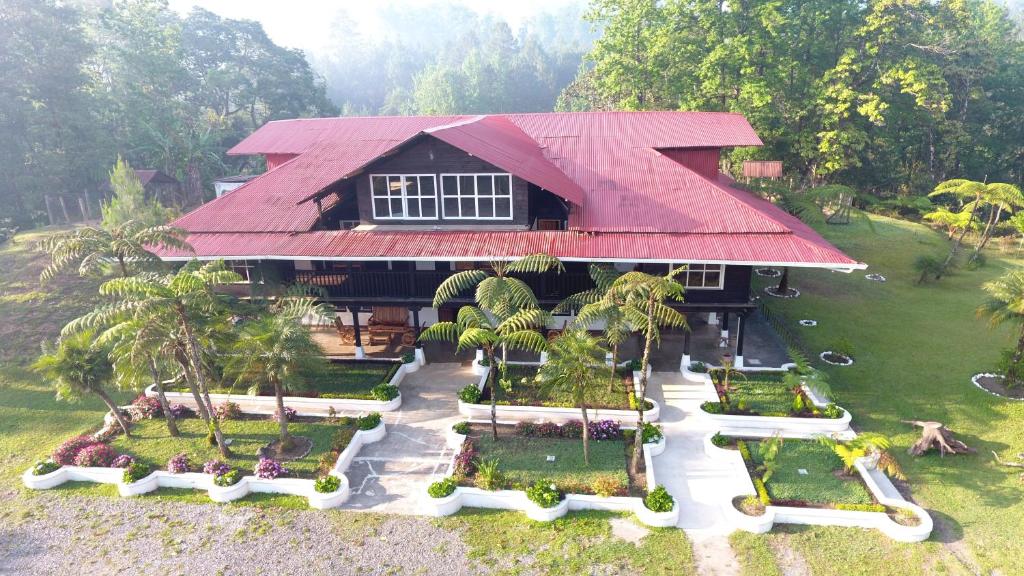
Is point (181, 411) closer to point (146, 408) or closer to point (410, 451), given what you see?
point (146, 408)

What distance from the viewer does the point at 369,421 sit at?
16359 mm

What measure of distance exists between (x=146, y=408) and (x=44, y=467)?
3131mm

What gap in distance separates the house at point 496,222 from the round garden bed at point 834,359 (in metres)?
3.87

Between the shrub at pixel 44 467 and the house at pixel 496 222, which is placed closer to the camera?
the shrub at pixel 44 467

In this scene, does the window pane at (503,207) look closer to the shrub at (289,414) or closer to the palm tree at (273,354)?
the palm tree at (273,354)

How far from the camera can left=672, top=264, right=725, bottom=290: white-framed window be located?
18578mm

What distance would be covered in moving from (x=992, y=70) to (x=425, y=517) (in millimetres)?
53068

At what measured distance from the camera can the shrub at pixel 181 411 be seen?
58.2 ft

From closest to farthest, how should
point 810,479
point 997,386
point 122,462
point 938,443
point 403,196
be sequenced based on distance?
point 810,479, point 938,443, point 122,462, point 997,386, point 403,196

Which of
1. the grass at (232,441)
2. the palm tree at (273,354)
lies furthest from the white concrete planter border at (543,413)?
the palm tree at (273,354)

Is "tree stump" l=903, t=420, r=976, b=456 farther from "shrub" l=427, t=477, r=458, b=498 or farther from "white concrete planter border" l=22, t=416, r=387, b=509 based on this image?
"white concrete planter border" l=22, t=416, r=387, b=509

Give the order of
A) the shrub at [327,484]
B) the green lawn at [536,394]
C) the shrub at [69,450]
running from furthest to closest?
the green lawn at [536,394] < the shrub at [69,450] < the shrub at [327,484]

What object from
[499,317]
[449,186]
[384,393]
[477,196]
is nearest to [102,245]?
[384,393]

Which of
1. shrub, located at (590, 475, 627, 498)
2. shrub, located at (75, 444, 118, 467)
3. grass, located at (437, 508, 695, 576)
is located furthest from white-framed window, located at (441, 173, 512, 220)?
shrub, located at (75, 444, 118, 467)
